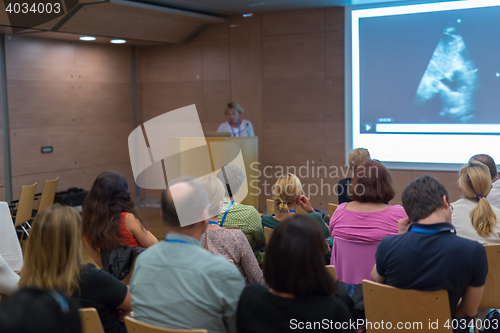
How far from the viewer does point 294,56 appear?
23.2 ft

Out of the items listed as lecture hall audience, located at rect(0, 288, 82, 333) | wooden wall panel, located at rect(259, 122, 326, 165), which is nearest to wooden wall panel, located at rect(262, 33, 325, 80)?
wooden wall panel, located at rect(259, 122, 326, 165)

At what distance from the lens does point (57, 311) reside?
1265 millimetres

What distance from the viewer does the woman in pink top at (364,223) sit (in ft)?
8.73

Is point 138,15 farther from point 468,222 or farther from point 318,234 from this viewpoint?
point 318,234

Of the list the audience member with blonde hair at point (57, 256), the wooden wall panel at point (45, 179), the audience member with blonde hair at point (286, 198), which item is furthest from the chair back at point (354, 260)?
the wooden wall panel at point (45, 179)

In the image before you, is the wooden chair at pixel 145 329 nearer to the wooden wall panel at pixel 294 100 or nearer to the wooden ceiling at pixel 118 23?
the wooden ceiling at pixel 118 23

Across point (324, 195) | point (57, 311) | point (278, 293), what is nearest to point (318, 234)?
point (278, 293)

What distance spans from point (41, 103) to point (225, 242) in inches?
219

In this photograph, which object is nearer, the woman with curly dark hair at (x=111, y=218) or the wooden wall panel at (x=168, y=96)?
the woman with curly dark hair at (x=111, y=218)

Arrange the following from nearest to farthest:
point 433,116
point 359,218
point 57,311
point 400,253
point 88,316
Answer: point 57,311 < point 88,316 < point 400,253 < point 359,218 < point 433,116

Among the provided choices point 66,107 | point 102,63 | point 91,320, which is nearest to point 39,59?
point 66,107

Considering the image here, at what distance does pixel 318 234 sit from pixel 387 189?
51.3 inches

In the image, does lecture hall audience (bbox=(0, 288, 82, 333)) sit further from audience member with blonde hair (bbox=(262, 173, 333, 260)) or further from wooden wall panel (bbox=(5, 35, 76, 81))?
wooden wall panel (bbox=(5, 35, 76, 81))

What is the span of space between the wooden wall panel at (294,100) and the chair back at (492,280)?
4.55 metres
